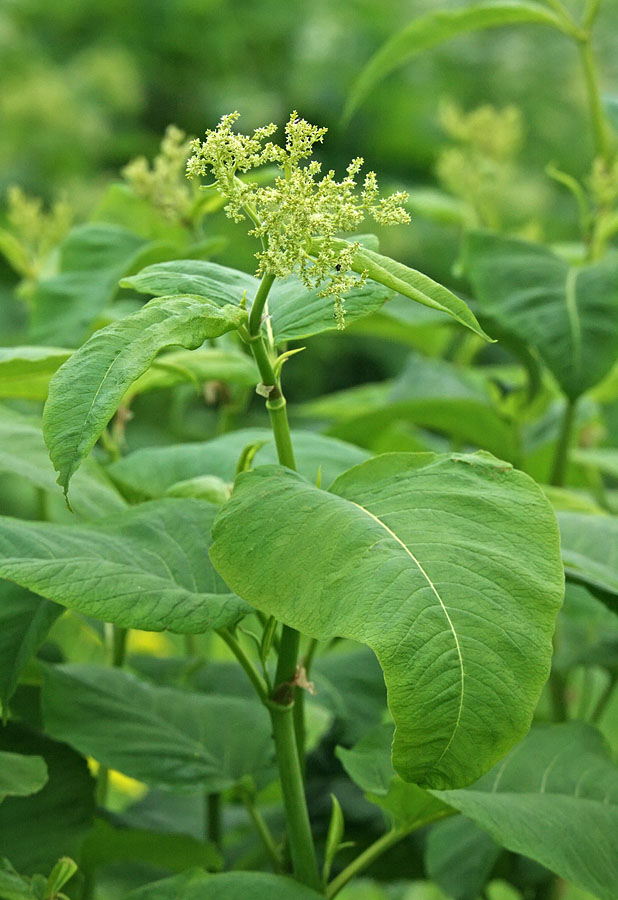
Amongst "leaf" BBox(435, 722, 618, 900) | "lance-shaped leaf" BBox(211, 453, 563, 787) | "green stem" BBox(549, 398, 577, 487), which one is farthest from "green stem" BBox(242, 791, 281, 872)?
"green stem" BBox(549, 398, 577, 487)

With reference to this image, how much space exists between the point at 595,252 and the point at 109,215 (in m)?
0.38

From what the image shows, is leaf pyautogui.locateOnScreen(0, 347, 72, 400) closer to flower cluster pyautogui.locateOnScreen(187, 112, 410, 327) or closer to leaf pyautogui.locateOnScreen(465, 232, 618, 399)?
flower cluster pyautogui.locateOnScreen(187, 112, 410, 327)

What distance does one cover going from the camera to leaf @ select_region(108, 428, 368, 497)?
0.58 meters

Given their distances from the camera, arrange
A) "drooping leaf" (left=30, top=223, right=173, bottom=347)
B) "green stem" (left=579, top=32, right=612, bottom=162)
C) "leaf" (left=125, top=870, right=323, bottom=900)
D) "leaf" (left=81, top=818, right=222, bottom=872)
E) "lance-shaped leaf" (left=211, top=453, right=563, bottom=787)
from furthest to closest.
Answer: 1. "green stem" (left=579, top=32, right=612, bottom=162)
2. "drooping leaf" (left=30, top=223, right=173, bottom=347)
3. "leaf" (left=81, top=818, right=222, bottom=872)
4. "leaf" (left=125, top=870, right=323, bottom=900)
5. "lance-shaped leaf" (left=211, top=453, right=563, bottom=787)

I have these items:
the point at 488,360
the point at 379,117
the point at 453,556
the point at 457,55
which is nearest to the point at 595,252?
the point at 453,556

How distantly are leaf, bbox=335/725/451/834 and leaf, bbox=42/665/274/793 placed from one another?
7cm

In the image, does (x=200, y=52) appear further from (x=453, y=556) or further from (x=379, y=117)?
(x=453, y=556)

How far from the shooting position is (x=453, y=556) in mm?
383

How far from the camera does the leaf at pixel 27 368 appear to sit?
0.50 meters

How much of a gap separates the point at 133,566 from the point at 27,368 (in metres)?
0.13

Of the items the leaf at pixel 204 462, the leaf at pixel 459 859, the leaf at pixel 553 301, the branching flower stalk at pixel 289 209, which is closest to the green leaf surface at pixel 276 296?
the branching flower stalk at pixel 289 209

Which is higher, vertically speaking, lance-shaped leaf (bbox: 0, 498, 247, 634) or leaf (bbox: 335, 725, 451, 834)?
lance-shaped leaf (bbox: 0, 498, 247, 634)

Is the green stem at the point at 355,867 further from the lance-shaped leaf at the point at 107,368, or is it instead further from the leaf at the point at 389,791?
the lance-shaped leaf at the point at 107,368

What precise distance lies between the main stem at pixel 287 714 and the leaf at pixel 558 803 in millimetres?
68
